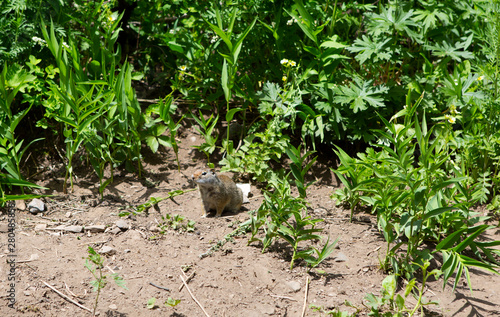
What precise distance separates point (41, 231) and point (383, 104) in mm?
2620

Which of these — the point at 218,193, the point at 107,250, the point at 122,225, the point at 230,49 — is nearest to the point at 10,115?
the point at 122,225

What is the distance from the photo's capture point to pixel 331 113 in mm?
3961

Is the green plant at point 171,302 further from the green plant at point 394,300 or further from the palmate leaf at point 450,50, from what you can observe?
the palmate leaf at point 450,50

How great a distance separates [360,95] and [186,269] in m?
1.93

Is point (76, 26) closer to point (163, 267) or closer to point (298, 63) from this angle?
point (298, 63)

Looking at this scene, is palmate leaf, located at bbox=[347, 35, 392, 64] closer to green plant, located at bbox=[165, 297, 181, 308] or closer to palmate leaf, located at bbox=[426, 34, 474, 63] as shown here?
palmate leaf, located at bbox=[426, 34, 474, 63]

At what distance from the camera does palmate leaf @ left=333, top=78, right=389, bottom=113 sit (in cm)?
375

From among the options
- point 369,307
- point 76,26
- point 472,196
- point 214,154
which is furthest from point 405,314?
point 76,26

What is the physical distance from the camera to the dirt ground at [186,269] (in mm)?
2686

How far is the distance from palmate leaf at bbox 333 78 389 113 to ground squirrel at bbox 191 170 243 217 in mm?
1098

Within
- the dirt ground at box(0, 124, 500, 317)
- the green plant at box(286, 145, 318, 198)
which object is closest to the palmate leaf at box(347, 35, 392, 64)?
the green plant at box(286, 145, 318, 198)

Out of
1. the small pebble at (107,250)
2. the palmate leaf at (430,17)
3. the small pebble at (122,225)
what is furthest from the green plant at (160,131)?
the palmate leaf at (430,17)

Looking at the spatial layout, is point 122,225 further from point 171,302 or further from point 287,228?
point 287,228

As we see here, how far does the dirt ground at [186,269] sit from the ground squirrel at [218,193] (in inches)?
3.3
